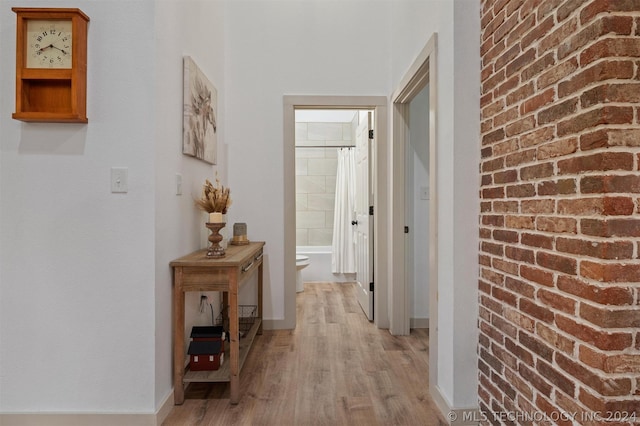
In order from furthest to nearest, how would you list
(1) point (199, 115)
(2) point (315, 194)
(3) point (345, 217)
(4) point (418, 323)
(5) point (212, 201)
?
(2) point (315, 194) < (3) point (345, 217) < (4) point (418, 323) < (1) point (199, 115) < (5) point (212, 201)

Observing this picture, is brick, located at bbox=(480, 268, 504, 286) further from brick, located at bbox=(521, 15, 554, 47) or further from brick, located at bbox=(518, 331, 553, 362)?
brick, located at bbox=(521, 15, 554, 47)

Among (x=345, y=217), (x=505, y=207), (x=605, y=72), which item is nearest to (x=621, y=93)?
(x=605, y=72)

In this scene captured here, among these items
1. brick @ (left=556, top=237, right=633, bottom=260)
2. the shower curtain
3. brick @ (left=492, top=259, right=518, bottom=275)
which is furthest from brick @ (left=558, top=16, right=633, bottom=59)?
the shower curtain

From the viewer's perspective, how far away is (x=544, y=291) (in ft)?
4.66

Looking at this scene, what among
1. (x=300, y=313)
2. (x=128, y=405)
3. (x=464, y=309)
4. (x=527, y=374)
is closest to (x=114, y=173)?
(x=128, y=405)

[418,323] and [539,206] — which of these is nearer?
[539,206]

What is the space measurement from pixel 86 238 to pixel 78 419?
0.87 meters

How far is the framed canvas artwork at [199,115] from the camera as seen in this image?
2.37 metres

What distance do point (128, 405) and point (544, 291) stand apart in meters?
1.92

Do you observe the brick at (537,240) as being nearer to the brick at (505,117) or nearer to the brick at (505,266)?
the brick at (505,266)

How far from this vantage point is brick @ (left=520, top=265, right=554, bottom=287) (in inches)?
54.8

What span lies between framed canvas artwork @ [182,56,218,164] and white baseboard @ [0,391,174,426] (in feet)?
4.69

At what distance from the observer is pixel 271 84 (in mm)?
3500

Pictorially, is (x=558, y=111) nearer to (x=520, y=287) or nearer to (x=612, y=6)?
(x=612, y=6)
